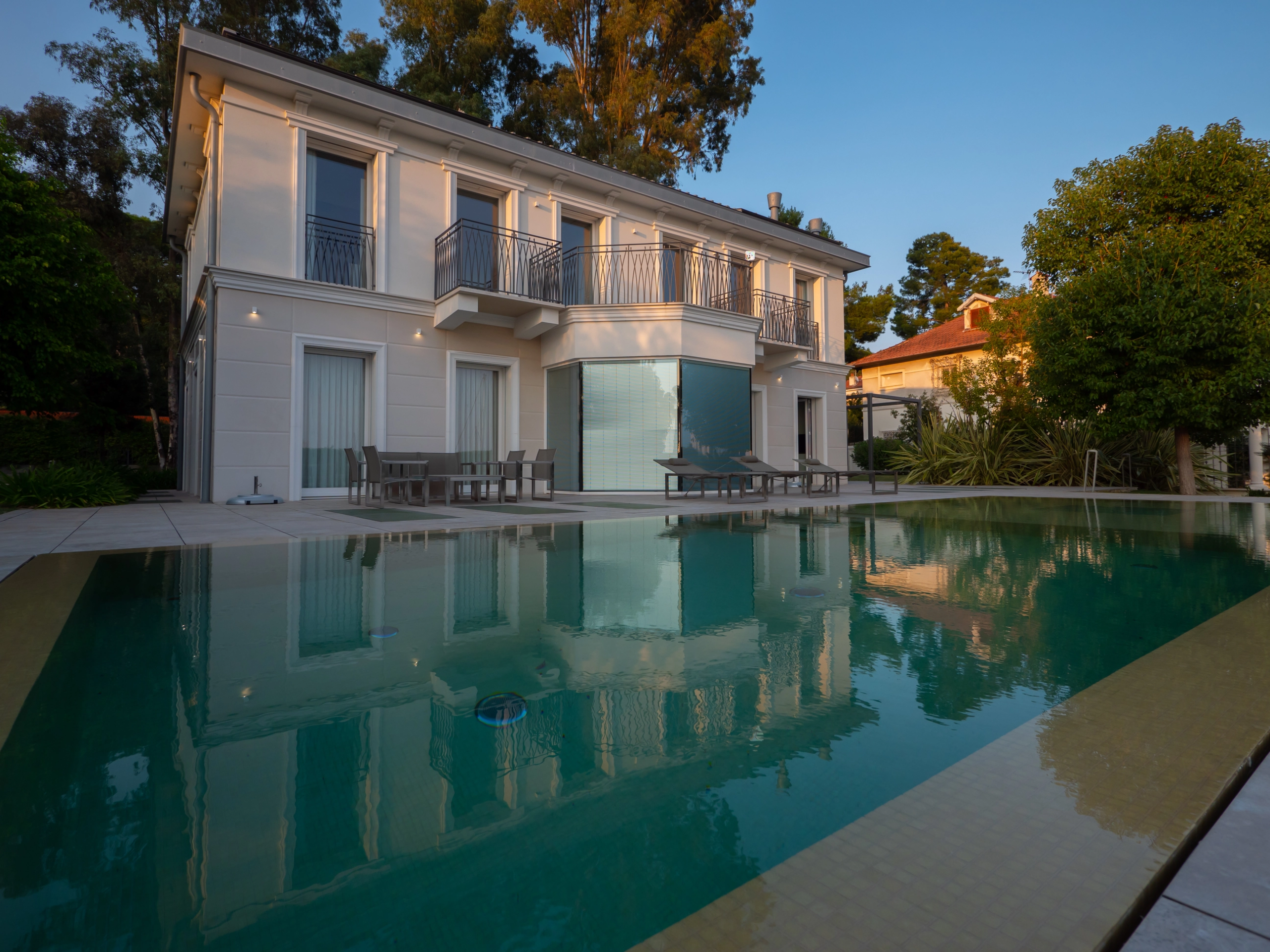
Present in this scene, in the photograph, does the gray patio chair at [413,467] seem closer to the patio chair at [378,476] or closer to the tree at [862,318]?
the patio chair at [378,476]

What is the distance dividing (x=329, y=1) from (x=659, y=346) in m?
17.9

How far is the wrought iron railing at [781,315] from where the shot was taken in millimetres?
15344

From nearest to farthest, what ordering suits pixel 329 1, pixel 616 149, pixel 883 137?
pixel 616 149
pixel 329 1
pixel 883 137

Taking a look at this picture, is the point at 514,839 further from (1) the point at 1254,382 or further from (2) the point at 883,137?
(2) the point at 883,137

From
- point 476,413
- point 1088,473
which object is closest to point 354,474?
point 476,413

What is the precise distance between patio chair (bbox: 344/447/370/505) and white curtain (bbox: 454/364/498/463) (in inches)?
82.3

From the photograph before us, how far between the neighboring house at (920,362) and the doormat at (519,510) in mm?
18829

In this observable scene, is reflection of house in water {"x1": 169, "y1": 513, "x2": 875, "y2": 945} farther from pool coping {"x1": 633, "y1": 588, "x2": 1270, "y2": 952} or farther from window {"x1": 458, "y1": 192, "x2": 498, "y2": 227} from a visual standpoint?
window {"x1": 458, "y1": 192, "x2": 498, "y2": 227}

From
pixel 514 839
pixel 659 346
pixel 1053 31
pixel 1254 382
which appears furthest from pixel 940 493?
pixel 1053 31

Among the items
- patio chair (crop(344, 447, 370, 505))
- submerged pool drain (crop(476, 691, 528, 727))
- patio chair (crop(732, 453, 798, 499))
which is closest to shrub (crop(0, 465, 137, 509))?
patio chair (crop(344, 447, 370, 505))

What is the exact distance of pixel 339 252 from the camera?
10766mm

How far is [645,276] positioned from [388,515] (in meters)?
8.37

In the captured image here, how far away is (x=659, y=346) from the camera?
12.3m

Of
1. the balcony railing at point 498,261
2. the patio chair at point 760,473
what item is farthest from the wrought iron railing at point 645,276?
the patio chair at point 760,473
